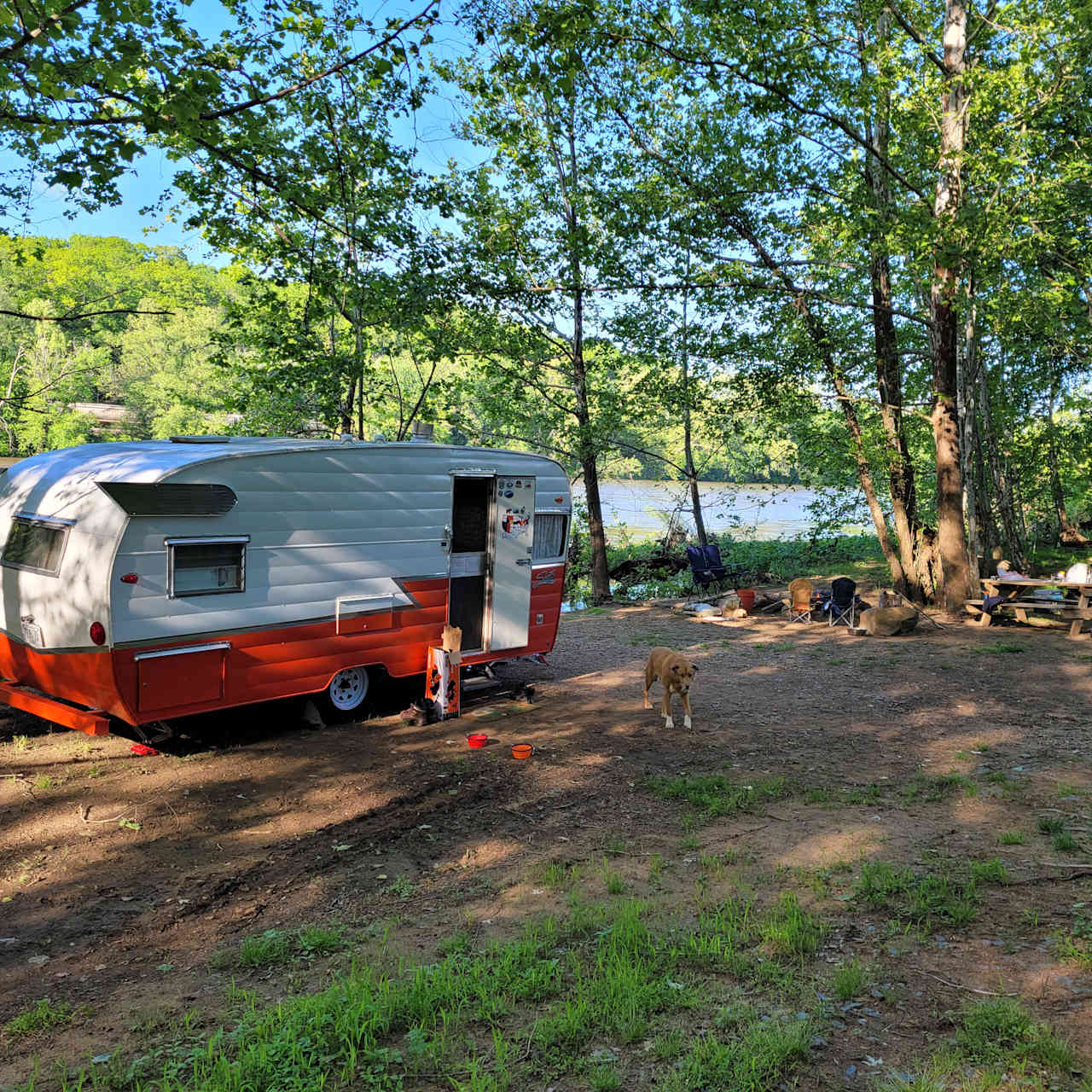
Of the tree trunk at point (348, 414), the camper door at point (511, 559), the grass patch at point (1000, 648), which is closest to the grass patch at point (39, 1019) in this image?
the camper door at point (511, 559)

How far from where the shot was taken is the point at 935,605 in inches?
603

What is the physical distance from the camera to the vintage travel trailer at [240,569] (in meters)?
6.37

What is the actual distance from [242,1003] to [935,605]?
14.8 m

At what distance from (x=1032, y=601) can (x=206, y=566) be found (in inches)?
528

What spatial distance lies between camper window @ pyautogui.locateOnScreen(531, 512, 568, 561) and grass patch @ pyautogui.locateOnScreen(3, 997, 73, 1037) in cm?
677

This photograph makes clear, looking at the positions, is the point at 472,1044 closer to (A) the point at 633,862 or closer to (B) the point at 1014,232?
(A) the point at 633,862

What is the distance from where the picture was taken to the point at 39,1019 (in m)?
3.46

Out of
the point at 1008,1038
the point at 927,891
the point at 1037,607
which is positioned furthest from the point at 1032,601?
the point at 1008,1038

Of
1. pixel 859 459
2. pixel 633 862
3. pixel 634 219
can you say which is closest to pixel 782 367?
pixel 859 459

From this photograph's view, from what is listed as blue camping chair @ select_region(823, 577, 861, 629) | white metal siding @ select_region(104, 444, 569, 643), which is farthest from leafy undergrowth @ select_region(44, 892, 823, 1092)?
blue camping chair @ select_region(823, 577, 861, 629)

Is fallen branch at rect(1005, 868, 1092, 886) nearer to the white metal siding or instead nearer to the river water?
the white metal siding

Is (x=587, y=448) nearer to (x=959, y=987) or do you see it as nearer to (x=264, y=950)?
(x=264, y=950)

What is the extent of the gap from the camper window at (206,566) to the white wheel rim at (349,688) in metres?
1.66

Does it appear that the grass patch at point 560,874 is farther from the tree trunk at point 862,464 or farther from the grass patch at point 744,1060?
the tree trunk at point 862,464
